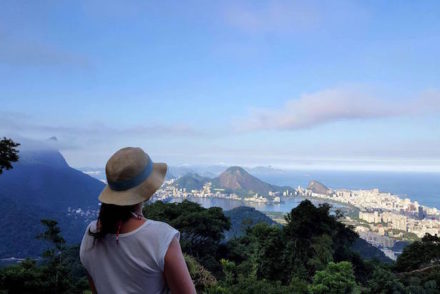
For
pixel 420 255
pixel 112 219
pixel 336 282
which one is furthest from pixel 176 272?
pixel 420 255

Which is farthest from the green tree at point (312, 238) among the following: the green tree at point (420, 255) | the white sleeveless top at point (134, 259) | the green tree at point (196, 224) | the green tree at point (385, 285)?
the white sleeveless top at point (134, 259)

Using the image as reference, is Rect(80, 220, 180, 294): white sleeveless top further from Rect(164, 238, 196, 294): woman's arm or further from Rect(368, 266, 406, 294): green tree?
Rect(368, 266, 406, 294): green tree

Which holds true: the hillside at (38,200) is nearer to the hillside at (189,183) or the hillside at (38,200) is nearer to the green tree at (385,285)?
the hillside at (189,183)

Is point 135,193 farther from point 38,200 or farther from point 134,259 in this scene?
point 38,200

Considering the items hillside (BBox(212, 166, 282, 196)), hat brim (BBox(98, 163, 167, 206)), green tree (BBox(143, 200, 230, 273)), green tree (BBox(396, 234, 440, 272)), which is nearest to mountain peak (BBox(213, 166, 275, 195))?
hillside (BBox(212, 166, 282, 196))

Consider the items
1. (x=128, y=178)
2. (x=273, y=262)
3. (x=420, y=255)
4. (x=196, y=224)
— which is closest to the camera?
(x=128, y=178)

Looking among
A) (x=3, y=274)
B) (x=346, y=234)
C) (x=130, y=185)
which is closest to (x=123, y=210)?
(x=130, y=185)

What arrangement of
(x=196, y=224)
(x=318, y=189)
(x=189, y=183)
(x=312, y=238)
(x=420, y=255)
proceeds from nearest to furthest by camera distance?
(x=312, y=238) < (x=420, y=255) < (x=196, y=224) < (x=318, y=189) < (x=189, y=183)
